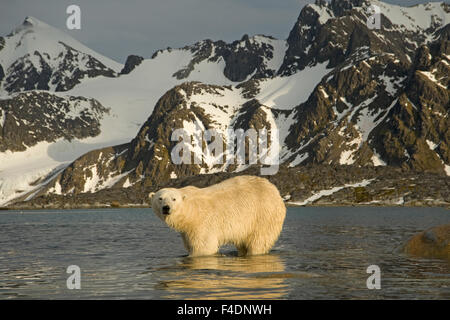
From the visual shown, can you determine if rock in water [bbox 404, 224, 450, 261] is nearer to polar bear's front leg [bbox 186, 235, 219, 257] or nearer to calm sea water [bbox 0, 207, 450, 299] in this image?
calm sea water [bbox 0, 207, 450, 299]

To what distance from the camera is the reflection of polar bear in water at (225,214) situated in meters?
22.9

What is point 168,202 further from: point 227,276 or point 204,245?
point 227,276

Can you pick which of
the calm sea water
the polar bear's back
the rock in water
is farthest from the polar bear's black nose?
the rock in water

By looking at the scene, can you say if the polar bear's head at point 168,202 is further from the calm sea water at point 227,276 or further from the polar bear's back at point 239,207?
the calm sea water at point 227,276

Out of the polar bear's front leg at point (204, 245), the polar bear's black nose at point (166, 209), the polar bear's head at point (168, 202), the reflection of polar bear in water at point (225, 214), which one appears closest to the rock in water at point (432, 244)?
the reflection of polar bear in water at point (225, 214)

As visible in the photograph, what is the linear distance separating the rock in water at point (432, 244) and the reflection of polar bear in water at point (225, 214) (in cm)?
645

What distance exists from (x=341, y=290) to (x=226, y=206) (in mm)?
8666

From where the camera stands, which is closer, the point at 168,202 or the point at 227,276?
the point at 227,276

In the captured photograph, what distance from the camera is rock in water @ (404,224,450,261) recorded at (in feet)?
81.9

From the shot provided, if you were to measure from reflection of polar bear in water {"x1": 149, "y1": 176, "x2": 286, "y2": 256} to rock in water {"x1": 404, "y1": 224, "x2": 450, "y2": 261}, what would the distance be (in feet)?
21.2

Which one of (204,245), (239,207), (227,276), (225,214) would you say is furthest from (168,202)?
(227,276)

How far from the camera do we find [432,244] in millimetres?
25922

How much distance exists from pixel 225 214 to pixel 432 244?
965cm
